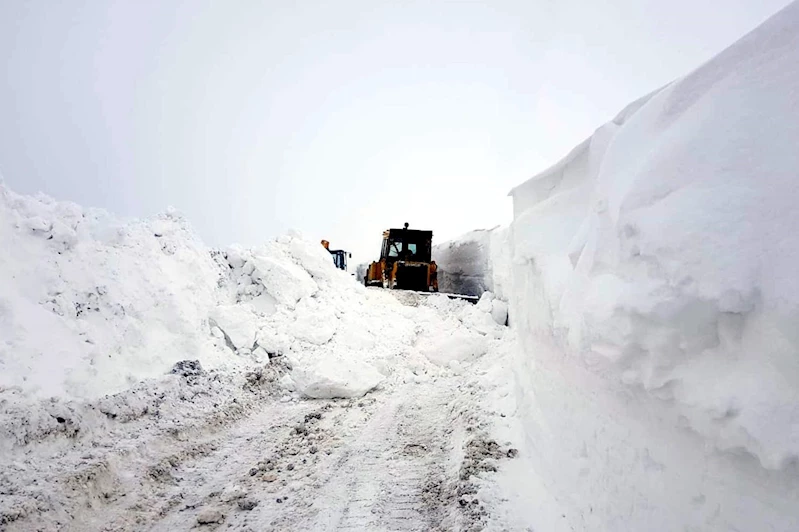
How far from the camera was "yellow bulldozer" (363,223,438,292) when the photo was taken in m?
16.6

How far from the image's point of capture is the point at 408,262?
1670cm

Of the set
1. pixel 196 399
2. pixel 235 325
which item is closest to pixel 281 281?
pixel 235 325

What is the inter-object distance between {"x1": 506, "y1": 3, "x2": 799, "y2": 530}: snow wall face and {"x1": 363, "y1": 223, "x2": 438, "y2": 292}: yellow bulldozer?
14031mm

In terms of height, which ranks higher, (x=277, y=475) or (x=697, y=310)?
(x=697, y=310)

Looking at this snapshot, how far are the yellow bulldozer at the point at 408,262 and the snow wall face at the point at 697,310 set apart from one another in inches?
552

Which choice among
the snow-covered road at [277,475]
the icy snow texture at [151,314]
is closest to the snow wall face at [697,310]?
the snow-covered road at [277,475]

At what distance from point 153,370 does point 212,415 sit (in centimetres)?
109

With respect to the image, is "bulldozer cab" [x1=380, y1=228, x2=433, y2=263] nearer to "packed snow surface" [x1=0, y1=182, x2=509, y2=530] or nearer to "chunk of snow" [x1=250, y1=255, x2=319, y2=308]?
"chunk of snow" [x1=250, y1=255, x2=319, y2=308]

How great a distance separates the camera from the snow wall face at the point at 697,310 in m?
1.23

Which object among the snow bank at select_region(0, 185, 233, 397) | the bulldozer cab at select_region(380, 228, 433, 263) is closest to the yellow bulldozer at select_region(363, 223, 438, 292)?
the bulldozer cab at select_region(380, 228, 433, 263)

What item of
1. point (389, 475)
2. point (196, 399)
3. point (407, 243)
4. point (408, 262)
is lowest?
point (389, 475)

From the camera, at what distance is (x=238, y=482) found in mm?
3283

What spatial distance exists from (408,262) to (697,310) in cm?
1529

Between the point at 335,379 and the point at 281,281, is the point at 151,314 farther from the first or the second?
the point at 281,281
